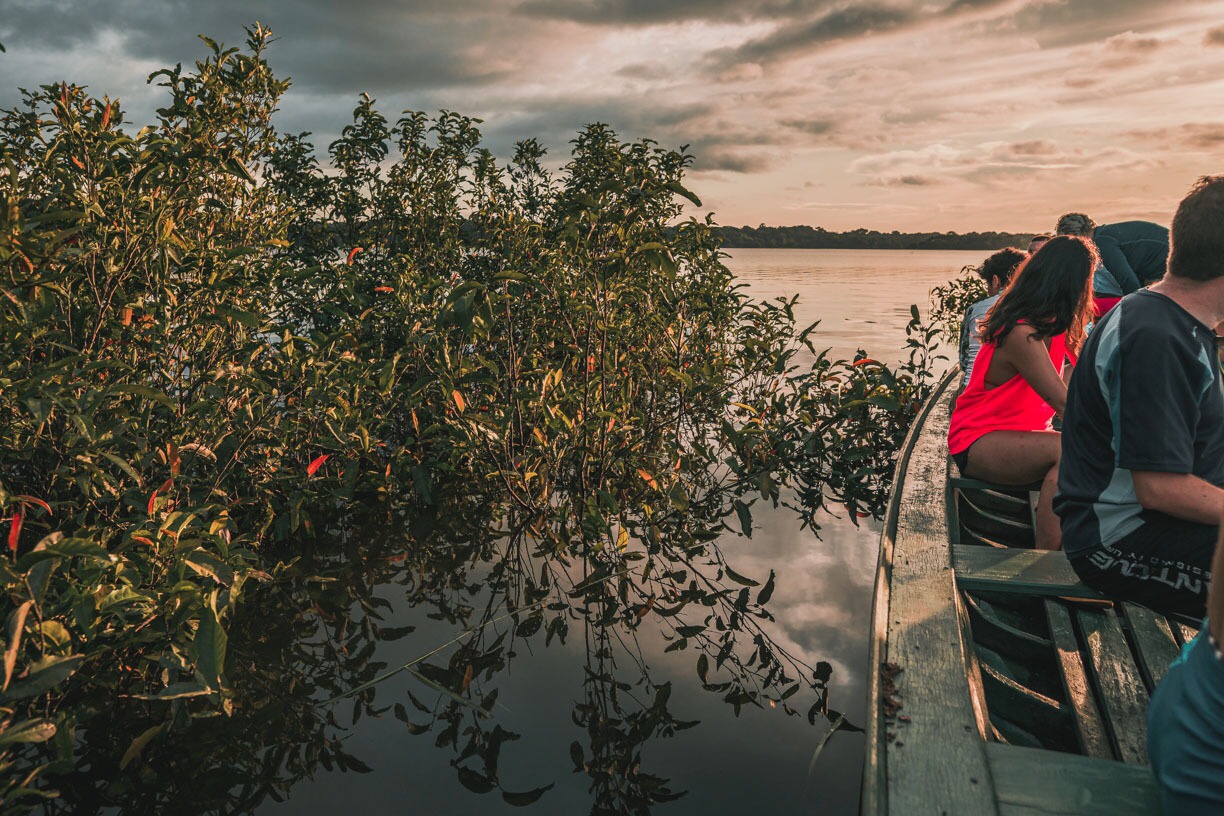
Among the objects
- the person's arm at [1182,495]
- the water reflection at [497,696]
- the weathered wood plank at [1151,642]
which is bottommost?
the water reflection at [497,696]

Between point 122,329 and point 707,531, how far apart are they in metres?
4.04

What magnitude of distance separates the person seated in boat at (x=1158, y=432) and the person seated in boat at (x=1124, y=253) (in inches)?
153

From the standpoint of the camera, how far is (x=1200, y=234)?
2.41 metres

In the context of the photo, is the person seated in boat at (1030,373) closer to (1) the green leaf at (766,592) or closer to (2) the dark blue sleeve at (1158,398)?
(2) the dark blue sleeve at (1158,398)

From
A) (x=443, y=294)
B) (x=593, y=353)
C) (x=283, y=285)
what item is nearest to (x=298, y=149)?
(x=283, y=285)

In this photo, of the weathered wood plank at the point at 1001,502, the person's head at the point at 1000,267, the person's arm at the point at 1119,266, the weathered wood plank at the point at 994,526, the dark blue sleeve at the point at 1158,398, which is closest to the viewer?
the dark blue sleeve at the point at 1158,398

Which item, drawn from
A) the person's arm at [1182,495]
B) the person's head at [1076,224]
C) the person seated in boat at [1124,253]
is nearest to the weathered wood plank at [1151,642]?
the person's arm at [1182,495]

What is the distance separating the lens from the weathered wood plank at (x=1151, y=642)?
260cm

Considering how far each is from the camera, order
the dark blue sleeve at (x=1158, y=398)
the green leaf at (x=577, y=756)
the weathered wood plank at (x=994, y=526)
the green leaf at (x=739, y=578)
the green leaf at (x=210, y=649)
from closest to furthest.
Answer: the green leaf at (x=210, y=649) → the dark blue sleeve at (x=1158, y=398) → the green leaf at (x=577, y=756) → the weathered wood plank at (x=994, y=526) → the green leaf at (x=739, y=578)

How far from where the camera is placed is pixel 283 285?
568cm

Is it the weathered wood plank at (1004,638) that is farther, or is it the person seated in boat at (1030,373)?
the person seated in boat at (1030,373)

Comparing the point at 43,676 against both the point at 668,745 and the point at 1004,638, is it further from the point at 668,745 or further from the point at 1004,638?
the point at 1004,638

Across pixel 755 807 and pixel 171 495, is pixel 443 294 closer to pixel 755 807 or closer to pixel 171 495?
pixel 171 495

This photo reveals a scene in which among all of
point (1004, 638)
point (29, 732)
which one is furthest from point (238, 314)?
point (1004, 638)
